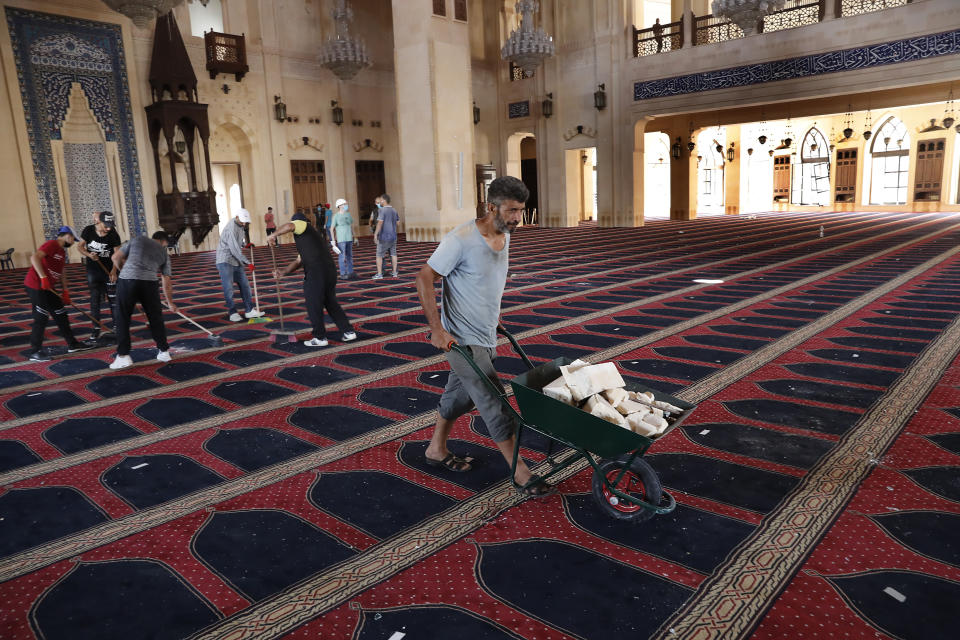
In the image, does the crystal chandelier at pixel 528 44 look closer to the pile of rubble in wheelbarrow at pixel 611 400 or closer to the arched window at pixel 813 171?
the arched window at pixel 813 171

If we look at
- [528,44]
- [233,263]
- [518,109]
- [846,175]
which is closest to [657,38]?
[528,44]

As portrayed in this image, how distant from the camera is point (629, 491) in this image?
2291 mm

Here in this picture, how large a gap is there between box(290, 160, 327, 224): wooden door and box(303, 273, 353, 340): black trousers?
11.0 m

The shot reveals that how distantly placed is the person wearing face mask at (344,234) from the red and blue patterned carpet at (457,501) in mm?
3632

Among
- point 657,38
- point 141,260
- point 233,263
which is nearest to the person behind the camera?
point 141,260

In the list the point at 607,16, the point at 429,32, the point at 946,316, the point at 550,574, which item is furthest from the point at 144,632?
the point at 607,16

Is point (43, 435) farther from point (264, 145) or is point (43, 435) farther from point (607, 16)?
point (607, 16)

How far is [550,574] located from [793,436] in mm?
1533

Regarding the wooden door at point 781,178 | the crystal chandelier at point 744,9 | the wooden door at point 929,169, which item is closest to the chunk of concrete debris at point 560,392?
the crystal chandelier at point 744,9

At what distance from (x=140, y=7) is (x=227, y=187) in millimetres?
6558

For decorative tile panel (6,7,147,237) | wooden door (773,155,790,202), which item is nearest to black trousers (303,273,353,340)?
decorative tile panel (6,7,147,237)

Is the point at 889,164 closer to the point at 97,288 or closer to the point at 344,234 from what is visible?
the point at 344,234

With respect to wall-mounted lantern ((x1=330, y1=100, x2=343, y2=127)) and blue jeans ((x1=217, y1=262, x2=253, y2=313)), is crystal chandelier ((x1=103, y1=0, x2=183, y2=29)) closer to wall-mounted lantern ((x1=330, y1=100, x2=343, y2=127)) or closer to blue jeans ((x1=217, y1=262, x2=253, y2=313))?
blue jeans ((x1=217, y1=262, x2=253, y2=313))

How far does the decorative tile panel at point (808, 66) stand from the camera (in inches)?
455
